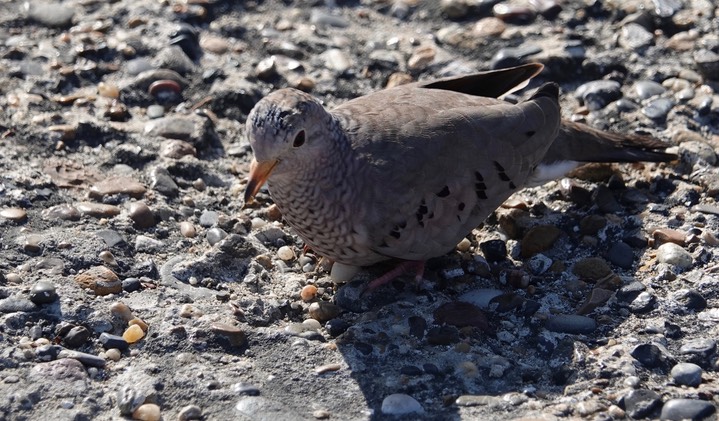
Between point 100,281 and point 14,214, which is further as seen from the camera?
point 14,214

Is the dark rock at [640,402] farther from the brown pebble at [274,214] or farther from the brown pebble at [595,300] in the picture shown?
the brown pebble at [274,214]

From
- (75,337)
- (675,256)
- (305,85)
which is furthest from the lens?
(305,85)

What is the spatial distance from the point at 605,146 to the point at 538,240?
0.80 meters

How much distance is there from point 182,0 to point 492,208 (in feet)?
11.4

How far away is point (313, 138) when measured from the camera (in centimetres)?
480

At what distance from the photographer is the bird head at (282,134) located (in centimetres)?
462

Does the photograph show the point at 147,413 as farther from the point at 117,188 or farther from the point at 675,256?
the point at 675,256

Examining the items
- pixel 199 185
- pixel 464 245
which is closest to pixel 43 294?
pixel 199 185

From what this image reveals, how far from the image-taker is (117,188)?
5.62 m

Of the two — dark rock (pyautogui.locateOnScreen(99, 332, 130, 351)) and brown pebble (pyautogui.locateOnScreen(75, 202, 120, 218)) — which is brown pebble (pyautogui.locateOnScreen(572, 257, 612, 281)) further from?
brown pebble (pyautogui.locateOnScreen(75, 202, 120, 218))

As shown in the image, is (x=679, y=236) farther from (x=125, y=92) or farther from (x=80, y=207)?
(x=125, y=92)

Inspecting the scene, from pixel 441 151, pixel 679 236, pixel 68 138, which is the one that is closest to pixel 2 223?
pixel 68 138

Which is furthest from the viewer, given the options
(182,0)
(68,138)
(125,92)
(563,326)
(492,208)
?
(182,0)

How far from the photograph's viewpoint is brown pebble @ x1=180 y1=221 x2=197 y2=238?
5.38m
